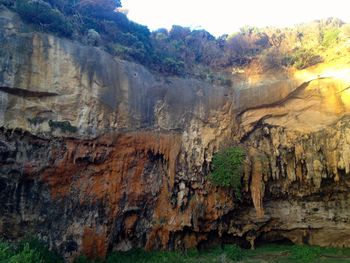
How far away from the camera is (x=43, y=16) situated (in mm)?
16578

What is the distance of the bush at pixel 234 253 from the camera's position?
61.2 ft

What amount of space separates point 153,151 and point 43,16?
325 inches

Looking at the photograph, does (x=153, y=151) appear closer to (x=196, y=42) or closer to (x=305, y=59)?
(x=196, y=42)

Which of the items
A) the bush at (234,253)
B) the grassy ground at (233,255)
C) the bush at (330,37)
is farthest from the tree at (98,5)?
the bush at (234,253)

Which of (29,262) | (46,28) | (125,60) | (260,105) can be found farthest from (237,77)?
(29,262)

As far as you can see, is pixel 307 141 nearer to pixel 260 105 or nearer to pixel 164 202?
pixel 260 105

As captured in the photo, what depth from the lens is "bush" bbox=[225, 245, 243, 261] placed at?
1866cm

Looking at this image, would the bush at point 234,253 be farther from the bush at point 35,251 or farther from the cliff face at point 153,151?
the bush at point 35,251

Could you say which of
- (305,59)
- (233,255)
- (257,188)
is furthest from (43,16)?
(233,255)

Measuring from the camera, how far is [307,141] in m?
19.6

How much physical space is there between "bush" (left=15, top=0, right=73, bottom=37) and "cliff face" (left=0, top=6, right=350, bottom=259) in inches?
22.1

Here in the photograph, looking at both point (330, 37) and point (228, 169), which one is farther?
point (330, 37)

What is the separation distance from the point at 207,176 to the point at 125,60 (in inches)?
301

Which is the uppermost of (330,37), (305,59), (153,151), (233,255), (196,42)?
(196,42)
